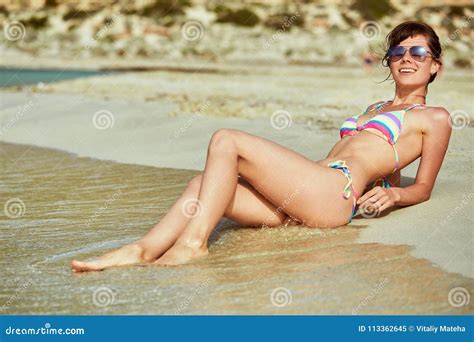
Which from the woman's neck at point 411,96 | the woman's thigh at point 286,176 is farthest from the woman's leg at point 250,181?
the woman's neck at point 411,96

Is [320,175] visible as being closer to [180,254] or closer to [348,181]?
[348,181]

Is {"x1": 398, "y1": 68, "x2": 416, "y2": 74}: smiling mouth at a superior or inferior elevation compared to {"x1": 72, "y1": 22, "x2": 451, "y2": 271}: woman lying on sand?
superior

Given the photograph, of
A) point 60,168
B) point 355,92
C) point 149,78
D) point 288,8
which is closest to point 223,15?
point 288,8

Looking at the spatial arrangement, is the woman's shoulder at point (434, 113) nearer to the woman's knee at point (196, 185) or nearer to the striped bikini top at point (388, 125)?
the striped bikini top at point (388, 125)

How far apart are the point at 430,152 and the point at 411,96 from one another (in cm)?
44

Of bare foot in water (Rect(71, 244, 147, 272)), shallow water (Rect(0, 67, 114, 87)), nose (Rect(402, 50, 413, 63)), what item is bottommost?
shallow water (Rect(0, 67, 114, 87))

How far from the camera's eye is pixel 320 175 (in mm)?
4363

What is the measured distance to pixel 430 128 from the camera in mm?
4680

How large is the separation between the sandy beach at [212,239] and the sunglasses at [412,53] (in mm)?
848

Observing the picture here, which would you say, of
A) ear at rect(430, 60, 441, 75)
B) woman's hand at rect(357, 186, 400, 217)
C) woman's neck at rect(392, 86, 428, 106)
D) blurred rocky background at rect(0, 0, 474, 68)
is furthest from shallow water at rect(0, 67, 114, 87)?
woman's hand at rect(357, 186, 400, 217)

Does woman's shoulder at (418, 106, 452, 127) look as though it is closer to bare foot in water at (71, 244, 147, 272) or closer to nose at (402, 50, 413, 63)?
nose at (402, 50, 413, 63)

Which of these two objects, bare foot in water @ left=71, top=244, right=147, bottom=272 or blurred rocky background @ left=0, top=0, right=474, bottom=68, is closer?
bare foot in water @ left=71, top=244, right=147, bottom=272

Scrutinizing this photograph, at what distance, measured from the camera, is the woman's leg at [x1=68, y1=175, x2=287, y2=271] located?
4246 millimetres
